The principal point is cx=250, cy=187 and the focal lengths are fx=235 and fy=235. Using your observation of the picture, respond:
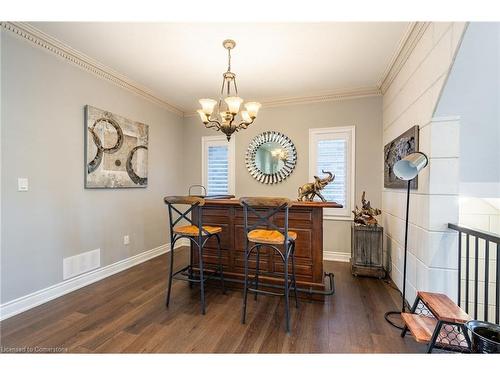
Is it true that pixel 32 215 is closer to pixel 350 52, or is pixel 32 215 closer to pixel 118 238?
pixel 118 238

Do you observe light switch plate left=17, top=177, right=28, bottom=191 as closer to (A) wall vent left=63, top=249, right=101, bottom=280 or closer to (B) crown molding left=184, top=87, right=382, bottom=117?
(A) wall vent left=63, top=249, right=101, bottom=280

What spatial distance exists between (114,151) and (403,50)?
3703 millimetres

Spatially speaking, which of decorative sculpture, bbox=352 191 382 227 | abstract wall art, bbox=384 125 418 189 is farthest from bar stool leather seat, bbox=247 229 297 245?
decorative sculpture, bbox=352 191 382 227

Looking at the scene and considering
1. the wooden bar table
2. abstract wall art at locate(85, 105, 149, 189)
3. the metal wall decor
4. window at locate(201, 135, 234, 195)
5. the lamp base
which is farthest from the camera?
window at locate(201, 135, 234, 195)

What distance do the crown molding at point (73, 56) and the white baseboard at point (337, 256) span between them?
392 centimetres

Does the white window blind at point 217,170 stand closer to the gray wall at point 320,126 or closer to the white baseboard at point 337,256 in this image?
the gray wall at point 320,126

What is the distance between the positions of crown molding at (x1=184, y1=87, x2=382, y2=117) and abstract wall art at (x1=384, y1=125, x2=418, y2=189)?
99 centimetres

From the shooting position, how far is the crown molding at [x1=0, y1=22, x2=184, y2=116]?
2213mm

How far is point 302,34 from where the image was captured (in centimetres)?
233

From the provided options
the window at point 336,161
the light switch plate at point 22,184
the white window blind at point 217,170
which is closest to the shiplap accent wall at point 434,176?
the window at point 336,161

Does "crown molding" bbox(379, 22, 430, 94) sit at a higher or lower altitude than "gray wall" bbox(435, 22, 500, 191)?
higher

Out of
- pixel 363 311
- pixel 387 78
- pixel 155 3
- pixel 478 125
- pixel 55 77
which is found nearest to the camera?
pixel 155 3
